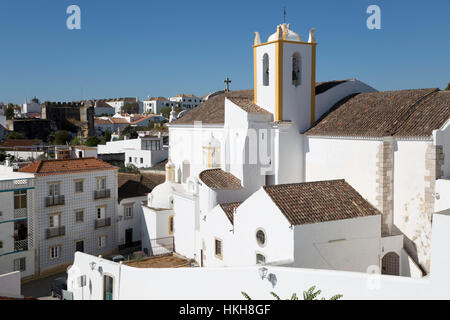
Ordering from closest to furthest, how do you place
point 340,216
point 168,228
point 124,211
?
point 340,216, point 168,228, point 124,211

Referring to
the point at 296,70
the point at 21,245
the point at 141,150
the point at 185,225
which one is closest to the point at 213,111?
the point at 296,70

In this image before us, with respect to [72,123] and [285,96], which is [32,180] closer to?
[285,96]

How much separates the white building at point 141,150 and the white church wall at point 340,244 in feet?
98.9

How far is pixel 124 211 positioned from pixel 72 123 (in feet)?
293

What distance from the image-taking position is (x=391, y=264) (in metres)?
17.4

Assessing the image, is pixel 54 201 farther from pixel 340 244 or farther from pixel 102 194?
pixel 340 244

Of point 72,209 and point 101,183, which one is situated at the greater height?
point 101,183

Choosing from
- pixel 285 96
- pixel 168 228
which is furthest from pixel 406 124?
pixel 168 228

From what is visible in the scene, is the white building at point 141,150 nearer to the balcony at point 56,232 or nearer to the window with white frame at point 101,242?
the window with white frame at point 101,242

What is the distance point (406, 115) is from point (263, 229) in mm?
7227

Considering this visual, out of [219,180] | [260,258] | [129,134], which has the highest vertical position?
[129,134]

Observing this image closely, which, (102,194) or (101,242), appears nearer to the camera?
(102,194)

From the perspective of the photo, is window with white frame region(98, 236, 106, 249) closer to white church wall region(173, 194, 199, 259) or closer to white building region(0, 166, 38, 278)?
white building region(0, 166, 38, 278)
